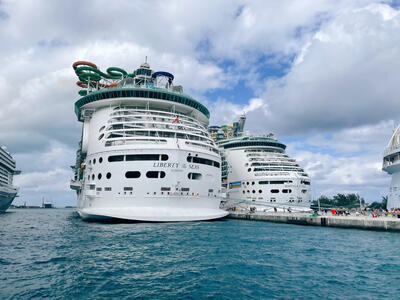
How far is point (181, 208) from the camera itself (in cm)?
2623

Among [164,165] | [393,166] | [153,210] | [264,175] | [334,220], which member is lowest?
[334,220]

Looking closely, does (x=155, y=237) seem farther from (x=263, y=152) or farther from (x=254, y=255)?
(x=263, y=152)

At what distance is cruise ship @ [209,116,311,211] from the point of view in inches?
1962

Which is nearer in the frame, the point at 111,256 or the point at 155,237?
the point at 111,256

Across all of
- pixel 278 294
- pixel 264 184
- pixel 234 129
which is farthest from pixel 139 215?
pixel 234 129

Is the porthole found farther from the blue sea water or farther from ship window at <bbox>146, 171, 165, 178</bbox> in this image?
the blue sea water

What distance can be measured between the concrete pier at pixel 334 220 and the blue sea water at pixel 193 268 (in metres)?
7.13

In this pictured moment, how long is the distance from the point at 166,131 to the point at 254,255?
17.6 m

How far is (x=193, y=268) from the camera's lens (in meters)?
11.7

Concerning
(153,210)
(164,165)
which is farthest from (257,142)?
(153,210)

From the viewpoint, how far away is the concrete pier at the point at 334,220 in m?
24.8

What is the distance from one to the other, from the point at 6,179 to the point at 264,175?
58.0 meters

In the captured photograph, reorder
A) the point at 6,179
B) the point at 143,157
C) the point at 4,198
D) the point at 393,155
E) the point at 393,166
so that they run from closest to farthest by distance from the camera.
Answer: the point at 143,157 → the point at 393,166 → the point at 393,155 → the point at 4,198 → the point at 6,179

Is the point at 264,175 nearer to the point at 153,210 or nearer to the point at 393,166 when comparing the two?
the point at 393,166
